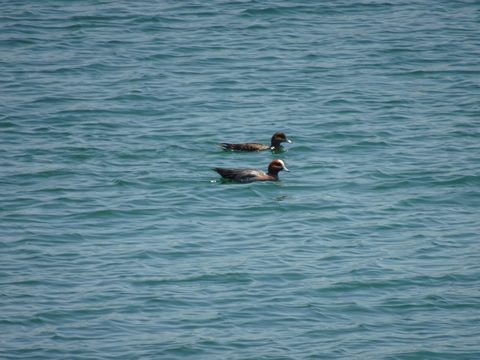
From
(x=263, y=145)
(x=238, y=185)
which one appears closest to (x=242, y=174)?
(x=238, y=185)

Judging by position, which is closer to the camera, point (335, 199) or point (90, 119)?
point (335, 199)

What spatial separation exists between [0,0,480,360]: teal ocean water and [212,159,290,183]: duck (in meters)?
0.21

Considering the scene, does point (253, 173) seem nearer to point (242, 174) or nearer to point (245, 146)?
point (242, 174)

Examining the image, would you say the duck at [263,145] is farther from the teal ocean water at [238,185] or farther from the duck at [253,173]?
the duck at [253,173]

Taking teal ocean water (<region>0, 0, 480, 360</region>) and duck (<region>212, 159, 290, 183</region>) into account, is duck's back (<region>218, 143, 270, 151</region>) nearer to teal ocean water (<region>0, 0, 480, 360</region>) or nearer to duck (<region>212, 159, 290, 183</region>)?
teal ocean water (<region>0, 0, 480, 360</region>)

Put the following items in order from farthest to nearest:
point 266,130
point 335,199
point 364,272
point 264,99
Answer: point 264,99, point 266,130, point 335,199, point 364,272

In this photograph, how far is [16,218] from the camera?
45.3 ft

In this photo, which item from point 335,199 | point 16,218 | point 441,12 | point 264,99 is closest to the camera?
point 16,218

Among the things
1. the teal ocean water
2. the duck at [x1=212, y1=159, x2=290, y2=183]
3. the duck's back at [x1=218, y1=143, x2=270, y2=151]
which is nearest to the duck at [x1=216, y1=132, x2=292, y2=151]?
the duck's back at [x1=218, y1=143, x2=270, y2=151]

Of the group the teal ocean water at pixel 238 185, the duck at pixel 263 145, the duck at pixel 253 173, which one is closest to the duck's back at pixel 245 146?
the duck at pixel 263 145

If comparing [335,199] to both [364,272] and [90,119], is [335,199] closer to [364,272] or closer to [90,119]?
[364,272]

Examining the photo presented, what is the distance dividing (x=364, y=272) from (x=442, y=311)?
1.42 m

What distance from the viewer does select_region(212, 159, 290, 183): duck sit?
1606 cm

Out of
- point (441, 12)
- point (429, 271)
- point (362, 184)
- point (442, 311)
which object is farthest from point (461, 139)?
point (441, 12)
